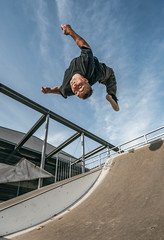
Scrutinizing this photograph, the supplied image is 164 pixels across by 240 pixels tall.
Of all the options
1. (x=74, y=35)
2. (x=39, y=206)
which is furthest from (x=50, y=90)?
(x=39, y=206)

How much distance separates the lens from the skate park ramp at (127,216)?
59.4 inches

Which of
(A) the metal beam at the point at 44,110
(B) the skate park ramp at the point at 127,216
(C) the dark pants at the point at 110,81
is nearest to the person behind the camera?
(B) the skate park ramp at the point at 127,216

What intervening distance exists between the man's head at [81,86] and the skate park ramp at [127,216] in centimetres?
192

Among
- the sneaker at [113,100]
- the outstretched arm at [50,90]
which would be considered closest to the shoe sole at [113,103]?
the sneaker at [113,100]

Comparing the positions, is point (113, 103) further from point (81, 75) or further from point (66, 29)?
point (66, 29)

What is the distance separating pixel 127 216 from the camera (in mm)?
1950

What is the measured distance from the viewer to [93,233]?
1.74m

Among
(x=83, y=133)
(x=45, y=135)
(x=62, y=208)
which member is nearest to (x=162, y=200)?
Answer: (x=62, y=208)

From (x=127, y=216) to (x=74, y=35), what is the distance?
3127 mm

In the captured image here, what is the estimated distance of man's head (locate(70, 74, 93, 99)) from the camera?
8.20 ft

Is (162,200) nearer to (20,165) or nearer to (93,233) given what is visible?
(93,233)

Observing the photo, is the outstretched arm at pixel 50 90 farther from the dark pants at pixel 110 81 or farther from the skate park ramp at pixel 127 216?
the skate park ramp at pixel 127 216

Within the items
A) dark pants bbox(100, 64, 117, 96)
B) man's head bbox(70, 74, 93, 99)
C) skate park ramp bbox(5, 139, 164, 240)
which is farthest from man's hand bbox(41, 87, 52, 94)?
skate park ramp bbox(5, 139, 164, 240)

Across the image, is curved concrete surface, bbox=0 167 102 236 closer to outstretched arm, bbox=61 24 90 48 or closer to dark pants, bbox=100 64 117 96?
dark pants, bbox=100 64 117 96
